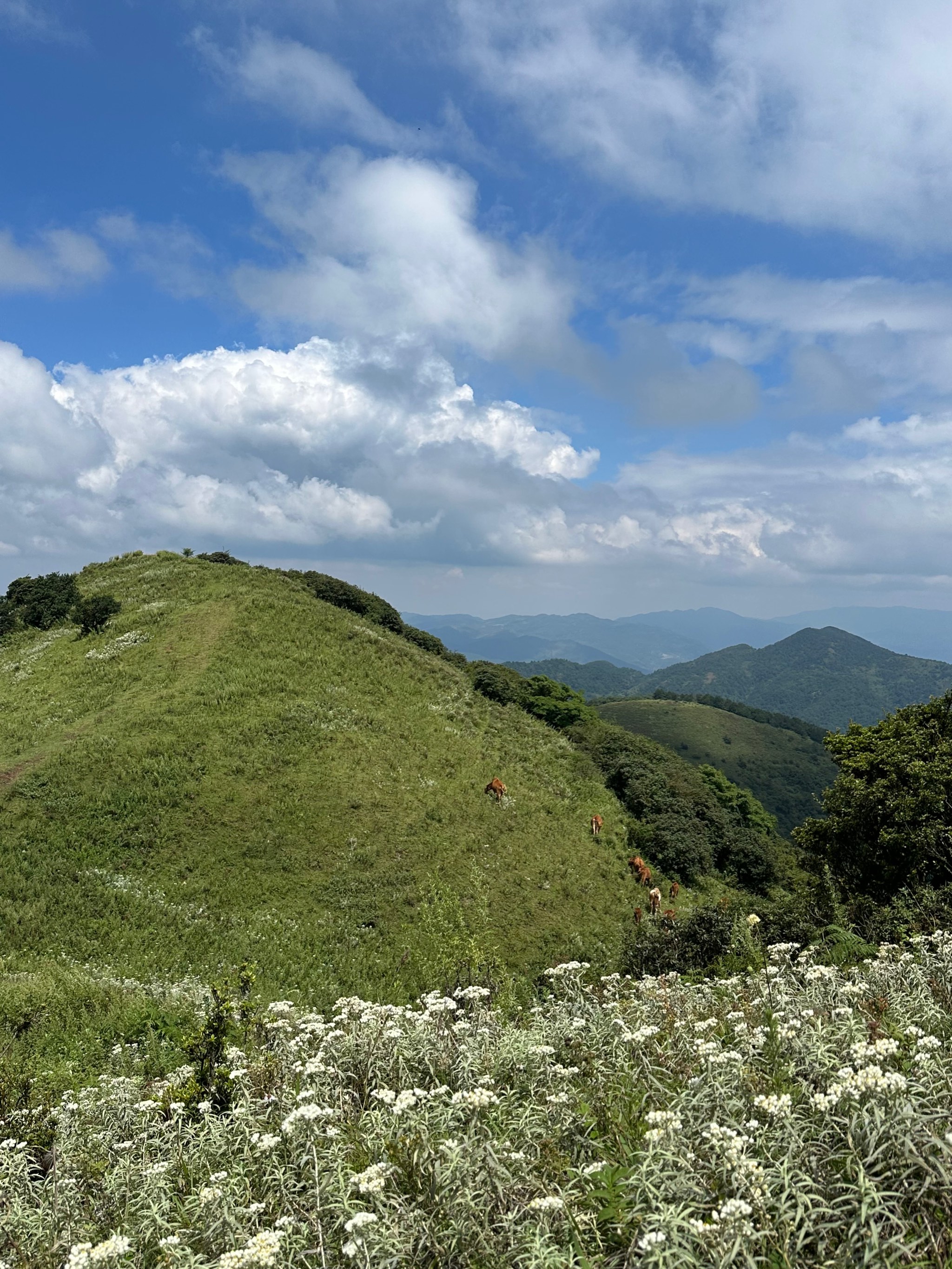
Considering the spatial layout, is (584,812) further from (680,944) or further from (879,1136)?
(879,1136)

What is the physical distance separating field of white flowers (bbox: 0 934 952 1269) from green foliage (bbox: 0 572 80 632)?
4916 cm

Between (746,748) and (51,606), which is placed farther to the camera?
(746,748)

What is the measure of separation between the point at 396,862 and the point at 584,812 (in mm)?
13967

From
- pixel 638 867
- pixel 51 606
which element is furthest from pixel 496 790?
pixel 51 606

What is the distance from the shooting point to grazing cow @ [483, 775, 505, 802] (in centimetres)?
3334

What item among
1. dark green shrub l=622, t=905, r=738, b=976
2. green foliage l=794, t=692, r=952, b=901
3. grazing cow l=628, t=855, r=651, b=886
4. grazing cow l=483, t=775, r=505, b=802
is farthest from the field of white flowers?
grazing cow l=628, t=855, r=651, b=886

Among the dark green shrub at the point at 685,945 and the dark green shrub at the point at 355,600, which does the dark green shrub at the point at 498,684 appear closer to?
the dark green shrub at the point at 355,600

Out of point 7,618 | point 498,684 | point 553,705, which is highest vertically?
point 7,618

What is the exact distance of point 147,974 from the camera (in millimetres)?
18688

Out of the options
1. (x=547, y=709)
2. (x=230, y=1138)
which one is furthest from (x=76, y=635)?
(x=230, y=1138)

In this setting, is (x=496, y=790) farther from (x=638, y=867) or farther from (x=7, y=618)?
(x=7, y=618)

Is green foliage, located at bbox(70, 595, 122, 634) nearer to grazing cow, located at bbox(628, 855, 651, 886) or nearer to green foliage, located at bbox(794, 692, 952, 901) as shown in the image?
grazing cow, located at bbox(628, 855, 651, 886)

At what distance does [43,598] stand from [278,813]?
35.4m

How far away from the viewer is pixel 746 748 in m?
169
